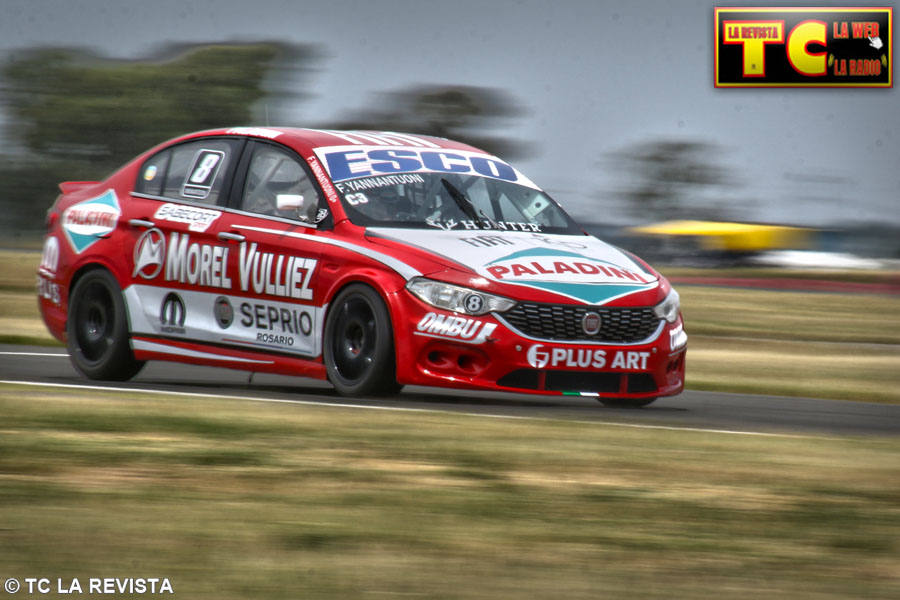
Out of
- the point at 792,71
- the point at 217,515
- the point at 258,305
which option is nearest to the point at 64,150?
the point at 792,71

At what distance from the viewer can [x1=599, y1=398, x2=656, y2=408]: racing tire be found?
849 cm

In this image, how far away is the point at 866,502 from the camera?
489cm

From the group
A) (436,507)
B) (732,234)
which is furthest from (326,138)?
(732,234)

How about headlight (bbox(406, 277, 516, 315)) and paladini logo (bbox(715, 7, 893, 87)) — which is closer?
headlight (bbox(406, 277, 516, 315))

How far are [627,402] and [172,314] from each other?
2.84 metres

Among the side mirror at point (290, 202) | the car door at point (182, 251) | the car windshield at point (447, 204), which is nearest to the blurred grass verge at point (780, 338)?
the car windshield at point (447, 204)

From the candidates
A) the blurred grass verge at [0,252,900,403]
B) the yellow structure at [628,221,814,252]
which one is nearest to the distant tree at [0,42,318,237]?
the yellow structure at [628,221,814,252]

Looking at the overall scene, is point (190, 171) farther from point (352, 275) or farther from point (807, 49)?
point (807, 49)

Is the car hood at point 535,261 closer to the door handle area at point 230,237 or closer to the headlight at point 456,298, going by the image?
the headlight at point 456,298

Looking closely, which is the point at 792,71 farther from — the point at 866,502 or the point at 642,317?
the point at 866,502

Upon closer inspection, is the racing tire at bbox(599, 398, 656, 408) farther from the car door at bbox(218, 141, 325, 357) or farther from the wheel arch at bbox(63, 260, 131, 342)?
the wheel arch at bbox(63, 260, 131, 342)

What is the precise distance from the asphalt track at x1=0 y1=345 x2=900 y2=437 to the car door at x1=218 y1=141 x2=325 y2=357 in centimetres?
36

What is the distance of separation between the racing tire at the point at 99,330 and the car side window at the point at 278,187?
118 cm

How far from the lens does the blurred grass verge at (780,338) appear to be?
1116 cm
